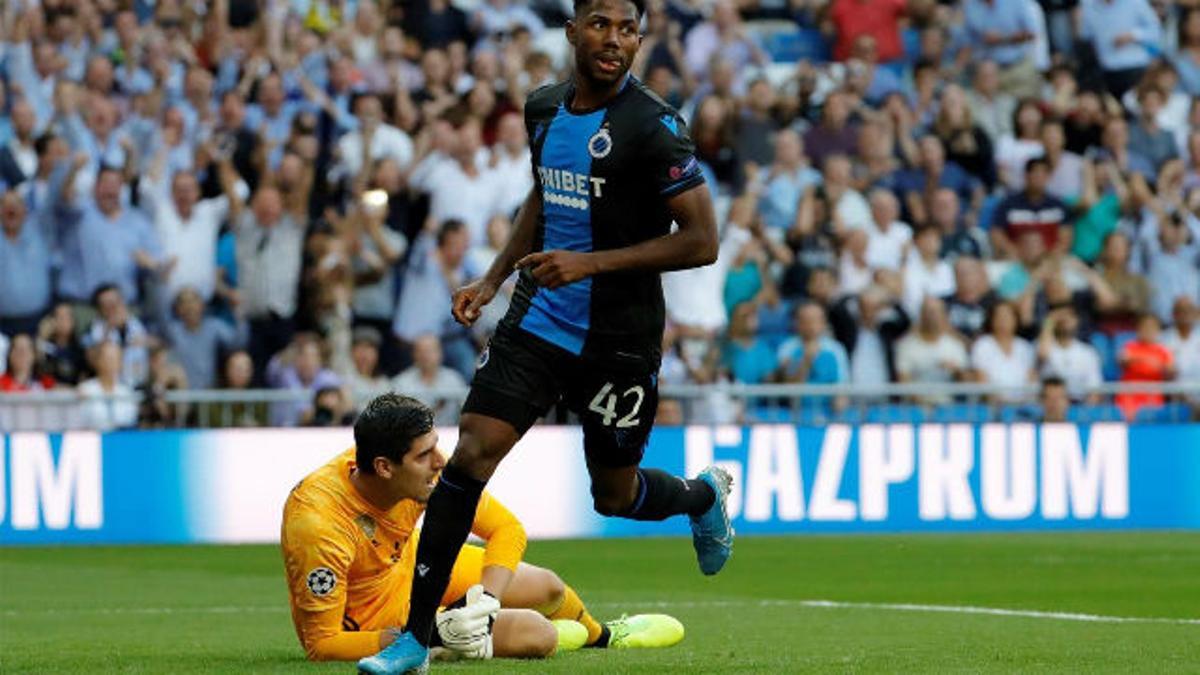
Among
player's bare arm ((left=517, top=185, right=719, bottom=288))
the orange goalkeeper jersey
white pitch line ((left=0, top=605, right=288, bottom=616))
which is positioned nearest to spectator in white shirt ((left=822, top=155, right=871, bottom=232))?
white pitch line ((left=0, top=605, right=288, bottom=616))

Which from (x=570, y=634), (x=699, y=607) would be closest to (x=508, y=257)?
(x=570, y=634)

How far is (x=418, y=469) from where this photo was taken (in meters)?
8.66

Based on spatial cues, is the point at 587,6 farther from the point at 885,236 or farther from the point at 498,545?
the point at 885,236

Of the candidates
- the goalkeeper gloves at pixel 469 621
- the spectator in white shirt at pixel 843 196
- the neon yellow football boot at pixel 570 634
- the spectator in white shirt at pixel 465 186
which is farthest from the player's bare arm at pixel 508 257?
the spectator in white shirt at pixel 843 196

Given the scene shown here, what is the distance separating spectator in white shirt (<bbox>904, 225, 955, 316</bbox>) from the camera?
20531 millimetres

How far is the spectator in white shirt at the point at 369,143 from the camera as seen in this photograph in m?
20.4

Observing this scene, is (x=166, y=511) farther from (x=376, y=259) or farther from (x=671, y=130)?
(x=671, y=130)

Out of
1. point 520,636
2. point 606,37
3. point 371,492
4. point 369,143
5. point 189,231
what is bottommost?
point 520,636

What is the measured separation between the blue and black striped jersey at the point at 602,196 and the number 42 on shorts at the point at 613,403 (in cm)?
15

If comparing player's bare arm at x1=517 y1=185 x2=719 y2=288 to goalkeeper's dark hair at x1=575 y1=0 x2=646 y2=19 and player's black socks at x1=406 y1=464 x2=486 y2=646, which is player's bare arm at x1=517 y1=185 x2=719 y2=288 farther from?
player's black socks at x1=406 y1=464 x2=486 y2=646

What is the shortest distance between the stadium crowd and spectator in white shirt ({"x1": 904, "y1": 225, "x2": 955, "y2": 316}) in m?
0.03

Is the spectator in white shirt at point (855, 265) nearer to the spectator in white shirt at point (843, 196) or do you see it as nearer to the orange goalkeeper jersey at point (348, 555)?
the spectator in white shirt at point (843, 196)

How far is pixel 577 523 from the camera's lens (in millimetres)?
19156

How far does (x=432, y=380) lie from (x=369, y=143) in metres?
2.59
